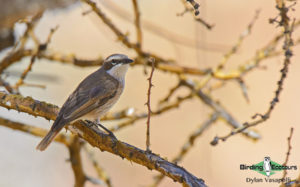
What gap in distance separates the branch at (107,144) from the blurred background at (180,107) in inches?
107

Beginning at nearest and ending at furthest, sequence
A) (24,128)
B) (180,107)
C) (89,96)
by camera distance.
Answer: (24,128)
(89,96)
(180,107)

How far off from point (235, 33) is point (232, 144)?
6.17ft

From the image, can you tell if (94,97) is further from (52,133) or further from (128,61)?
(52,133)

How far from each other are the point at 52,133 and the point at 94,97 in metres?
0.65

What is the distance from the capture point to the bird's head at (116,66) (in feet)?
14.3

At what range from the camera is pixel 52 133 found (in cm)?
345

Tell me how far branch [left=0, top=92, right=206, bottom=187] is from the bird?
0.33 feet

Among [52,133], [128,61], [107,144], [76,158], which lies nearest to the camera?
[107,144]

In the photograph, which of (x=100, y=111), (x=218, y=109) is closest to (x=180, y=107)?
(x=218, y=109)

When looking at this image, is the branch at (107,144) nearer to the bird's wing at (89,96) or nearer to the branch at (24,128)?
the bird's wing at (89,96)

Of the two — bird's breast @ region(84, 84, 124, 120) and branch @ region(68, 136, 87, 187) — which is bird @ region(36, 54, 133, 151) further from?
branch @ region(68, 136, 87, 187)

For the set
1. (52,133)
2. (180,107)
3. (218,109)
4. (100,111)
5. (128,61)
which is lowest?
(52,133)

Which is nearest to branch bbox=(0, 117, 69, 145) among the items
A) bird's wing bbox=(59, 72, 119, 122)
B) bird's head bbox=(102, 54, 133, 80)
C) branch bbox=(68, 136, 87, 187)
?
branch bbox=(68, 136, 87, 187)

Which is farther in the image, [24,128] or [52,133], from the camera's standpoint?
[24,128]
